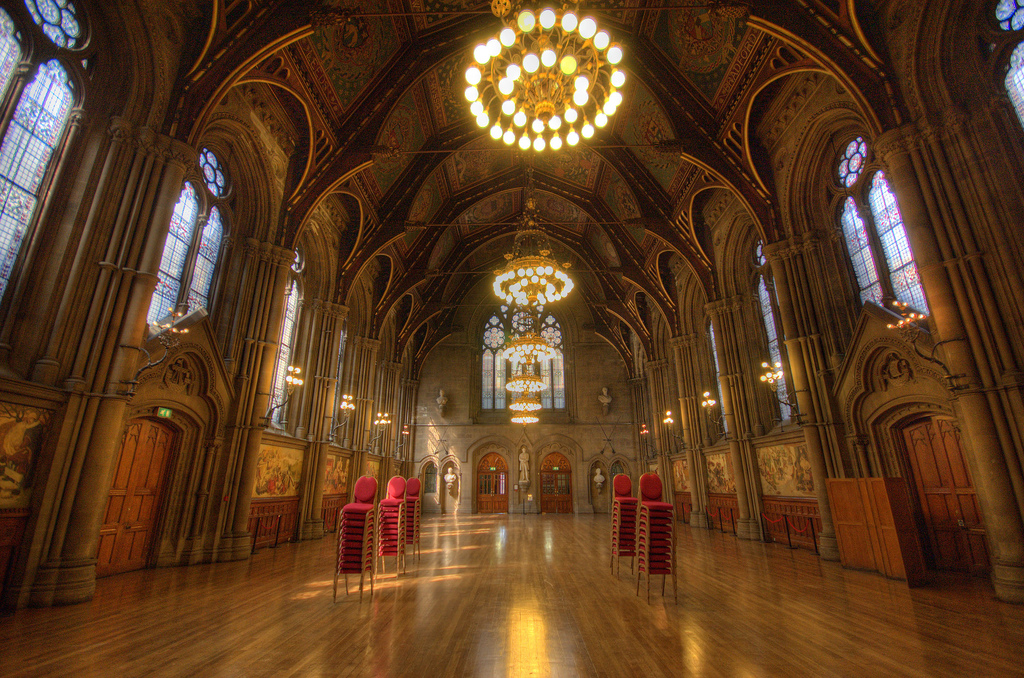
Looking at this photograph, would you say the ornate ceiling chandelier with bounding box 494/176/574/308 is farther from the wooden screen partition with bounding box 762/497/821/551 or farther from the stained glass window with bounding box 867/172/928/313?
the wooden screen partition with bounding box 762/497/821/551

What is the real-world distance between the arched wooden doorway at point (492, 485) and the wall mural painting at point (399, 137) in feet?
59.7

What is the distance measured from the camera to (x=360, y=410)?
779 inches

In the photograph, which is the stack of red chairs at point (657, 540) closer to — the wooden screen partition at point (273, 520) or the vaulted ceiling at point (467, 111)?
the vaulted ceiling at point (467, 111)

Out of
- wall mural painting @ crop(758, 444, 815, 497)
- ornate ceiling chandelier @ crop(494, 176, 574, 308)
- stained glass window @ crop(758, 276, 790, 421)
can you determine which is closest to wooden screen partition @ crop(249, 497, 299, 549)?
ornate ceiling chandelier @ crop(494, 176, 574, 308)

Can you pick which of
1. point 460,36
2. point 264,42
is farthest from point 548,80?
point 460,36

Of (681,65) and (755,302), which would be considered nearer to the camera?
(681,65)

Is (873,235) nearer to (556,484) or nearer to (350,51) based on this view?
(350,51)

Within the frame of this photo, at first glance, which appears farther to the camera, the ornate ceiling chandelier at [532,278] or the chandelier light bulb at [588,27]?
the ornate ceiling chandelier at [532,278]

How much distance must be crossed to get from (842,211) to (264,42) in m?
14.3

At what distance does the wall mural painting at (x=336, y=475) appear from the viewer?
1717 cm

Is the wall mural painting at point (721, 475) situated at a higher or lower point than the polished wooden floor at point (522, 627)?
higher

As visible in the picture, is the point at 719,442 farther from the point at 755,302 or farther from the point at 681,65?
the point at 681,65

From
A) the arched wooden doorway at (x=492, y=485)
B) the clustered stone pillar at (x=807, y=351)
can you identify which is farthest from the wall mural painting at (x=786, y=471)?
the arched wooden doorway at (x=492, y=485)

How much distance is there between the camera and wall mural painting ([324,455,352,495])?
17172 millimetres
